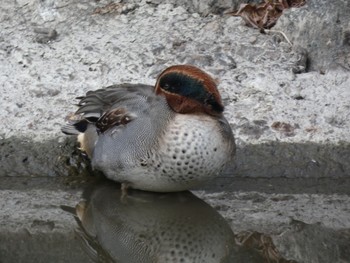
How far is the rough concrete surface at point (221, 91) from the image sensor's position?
264 inches

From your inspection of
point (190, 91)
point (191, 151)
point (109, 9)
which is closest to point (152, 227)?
point (191, 151)

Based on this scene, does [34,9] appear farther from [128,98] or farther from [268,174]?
[268,174]

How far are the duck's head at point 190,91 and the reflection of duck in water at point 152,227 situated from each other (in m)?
0.70

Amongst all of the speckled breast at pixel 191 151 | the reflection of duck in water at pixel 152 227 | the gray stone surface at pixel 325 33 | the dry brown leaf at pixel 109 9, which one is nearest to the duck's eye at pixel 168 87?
the speckled breast at pixel 191 151

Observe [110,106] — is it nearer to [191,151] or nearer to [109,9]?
[191,151]

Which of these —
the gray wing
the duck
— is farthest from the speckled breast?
the gray wing

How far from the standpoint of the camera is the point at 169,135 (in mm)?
6445

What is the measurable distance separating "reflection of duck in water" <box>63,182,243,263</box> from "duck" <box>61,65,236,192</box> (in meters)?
0.14

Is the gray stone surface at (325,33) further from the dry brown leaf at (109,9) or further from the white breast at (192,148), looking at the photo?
the white breast at (192,148)

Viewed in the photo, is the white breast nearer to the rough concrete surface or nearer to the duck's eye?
the duck's eye

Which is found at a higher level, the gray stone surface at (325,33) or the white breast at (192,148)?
the white breast at (192,148)

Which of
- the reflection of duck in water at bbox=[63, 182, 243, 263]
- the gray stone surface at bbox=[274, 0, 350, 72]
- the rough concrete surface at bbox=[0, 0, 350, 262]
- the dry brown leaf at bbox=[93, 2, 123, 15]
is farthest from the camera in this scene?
the dry brown leaf at bbox=[93, 2, 123, 15]

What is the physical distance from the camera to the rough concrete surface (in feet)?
22.0

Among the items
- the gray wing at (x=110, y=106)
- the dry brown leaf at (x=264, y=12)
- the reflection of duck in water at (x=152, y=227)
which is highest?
the gray wing at (x=110, y=106)
